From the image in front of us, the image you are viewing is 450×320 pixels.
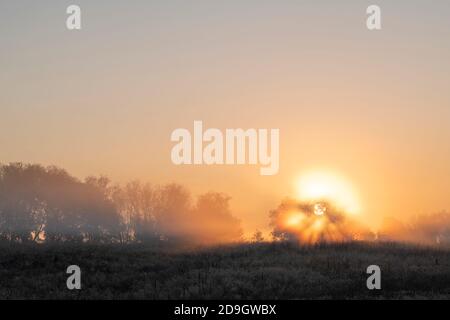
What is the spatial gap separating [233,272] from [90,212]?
2709 inches

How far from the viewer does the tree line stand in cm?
9462

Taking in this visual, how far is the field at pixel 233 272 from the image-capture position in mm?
30656

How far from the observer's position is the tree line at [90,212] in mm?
94625

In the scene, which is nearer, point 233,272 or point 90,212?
point 233,272

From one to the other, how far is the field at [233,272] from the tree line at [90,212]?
39.1 meters

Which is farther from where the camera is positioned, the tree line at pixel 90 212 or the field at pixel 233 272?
the tree line at pixel 90 212

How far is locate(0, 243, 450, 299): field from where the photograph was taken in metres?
30.7

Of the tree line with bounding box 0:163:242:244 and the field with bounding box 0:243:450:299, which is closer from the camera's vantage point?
the field with bounding box 0:243:450:299

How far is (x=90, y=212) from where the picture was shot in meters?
101

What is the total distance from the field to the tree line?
39.1 m

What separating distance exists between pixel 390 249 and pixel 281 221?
2971 inches

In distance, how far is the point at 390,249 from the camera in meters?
45.9
